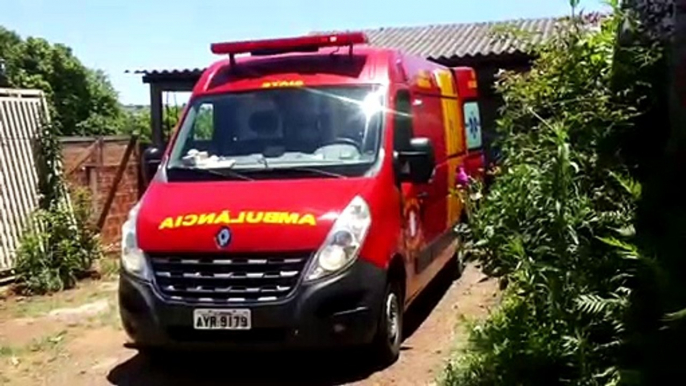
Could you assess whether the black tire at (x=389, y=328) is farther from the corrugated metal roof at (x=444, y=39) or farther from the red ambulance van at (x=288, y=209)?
the corrugated metal roof at (x=444, y=39)

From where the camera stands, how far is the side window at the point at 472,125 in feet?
31.1

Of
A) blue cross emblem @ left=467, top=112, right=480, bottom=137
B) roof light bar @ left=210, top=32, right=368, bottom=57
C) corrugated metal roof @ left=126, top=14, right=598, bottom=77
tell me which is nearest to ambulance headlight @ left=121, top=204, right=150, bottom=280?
roof light bar @ left=210, top=32, right=368, bottom=57

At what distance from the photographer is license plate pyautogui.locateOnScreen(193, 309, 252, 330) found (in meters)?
4.95

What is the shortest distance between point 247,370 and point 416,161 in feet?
6.25

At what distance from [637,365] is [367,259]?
7.31 feet

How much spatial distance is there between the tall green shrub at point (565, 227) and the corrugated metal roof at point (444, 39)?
26.6 feet

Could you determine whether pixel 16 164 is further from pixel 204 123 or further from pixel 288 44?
pixel 288 44

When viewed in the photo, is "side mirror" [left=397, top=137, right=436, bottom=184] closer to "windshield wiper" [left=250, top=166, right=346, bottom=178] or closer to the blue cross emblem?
"windshield wiper" [left=250, top=166, right=346, bottom=178]

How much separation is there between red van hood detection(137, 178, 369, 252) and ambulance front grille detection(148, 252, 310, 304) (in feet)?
0.21

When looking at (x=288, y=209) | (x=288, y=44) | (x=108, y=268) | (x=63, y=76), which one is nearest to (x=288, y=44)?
(x=288, y=44)

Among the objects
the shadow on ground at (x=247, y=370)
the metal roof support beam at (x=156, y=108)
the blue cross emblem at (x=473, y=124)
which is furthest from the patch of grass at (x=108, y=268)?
the blue cross emblem at (x=473, y=124)

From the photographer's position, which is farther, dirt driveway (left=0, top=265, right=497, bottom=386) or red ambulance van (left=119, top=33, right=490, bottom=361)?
dirt driveway (left=0, top=265, right=497, bottom=386)

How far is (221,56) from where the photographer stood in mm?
6676

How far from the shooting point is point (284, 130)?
5965 millimetres
